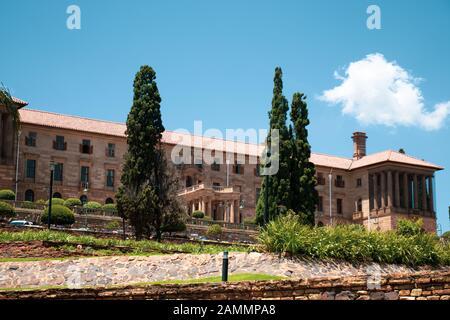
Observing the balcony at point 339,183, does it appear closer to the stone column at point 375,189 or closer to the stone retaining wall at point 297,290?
the stone column at point 375,189

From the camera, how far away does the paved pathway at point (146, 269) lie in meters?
26.9

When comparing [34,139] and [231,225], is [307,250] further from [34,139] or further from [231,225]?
[34,139]

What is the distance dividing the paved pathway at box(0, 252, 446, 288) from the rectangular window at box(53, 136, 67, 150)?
4549 cm

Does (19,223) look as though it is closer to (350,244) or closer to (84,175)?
(350,244)

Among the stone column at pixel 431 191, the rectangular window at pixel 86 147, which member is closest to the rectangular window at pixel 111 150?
the rectangular window at pixel 86 147

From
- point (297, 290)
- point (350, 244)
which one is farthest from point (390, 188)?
point (297, 290)

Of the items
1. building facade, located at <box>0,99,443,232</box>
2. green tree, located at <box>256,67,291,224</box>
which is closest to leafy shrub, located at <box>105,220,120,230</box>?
green tree, located at <box>256,67,291,224</box>

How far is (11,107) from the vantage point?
2222 cm

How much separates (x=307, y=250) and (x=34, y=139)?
159 feet

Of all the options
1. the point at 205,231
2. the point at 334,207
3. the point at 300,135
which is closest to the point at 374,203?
the point at 334,207

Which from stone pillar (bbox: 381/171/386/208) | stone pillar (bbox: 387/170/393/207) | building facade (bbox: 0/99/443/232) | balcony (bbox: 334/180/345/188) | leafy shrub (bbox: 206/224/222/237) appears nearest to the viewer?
leafy shrub (bbox: 206/224/222/237)

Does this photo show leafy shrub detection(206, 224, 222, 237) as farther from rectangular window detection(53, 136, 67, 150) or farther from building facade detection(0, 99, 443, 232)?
rectangular window detection(53, 136, 67, 150)

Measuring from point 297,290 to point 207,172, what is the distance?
6656 cm

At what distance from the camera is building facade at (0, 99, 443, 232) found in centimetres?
7019
